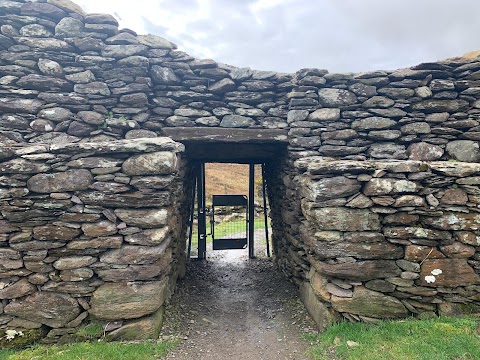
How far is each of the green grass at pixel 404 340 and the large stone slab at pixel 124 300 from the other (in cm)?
246

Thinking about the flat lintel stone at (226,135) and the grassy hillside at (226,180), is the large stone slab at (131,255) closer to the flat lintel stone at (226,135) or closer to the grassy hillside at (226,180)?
the flat lintel stone at (226,135)

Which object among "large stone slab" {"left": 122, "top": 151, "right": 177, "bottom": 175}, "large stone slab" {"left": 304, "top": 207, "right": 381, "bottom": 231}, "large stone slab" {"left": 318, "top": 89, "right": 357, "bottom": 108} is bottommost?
"large stone slab" {"left": 304, "top": 207, "right": 381, "bottom": 231}

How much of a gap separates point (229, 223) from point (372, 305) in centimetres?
1459

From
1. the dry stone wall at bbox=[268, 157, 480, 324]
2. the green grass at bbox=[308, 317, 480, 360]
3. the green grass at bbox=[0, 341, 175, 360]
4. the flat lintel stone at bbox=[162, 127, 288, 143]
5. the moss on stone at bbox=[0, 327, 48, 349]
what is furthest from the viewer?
the flat lintel stone at bbox=[162, 127, 288, 143]

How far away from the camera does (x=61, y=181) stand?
4562 millimetres

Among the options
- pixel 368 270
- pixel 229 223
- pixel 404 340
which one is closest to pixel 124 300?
pixel 368 270

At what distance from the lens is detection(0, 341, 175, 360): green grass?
4.18 metres

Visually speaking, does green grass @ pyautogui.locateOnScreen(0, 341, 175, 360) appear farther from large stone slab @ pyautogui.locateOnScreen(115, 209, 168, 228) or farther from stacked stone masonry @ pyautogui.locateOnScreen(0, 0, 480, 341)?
large stone slab @ pyautogui.locateOnScreen(115, 209, 168, 228)

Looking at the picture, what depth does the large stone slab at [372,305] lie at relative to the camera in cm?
468

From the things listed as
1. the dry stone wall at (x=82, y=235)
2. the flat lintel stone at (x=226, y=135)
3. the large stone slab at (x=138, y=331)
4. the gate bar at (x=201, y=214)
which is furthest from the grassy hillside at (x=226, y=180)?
the dry stone wall at (x=82, y=235)

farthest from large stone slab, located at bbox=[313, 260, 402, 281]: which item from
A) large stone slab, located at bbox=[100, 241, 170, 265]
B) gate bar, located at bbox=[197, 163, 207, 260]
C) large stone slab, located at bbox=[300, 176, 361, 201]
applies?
gate bar, located at bbox=[197, 163, 207, 260]

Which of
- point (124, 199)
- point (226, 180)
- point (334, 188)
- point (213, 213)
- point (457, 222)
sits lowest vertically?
point (213, 213)

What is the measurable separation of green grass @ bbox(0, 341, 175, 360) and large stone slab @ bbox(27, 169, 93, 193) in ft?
7.05

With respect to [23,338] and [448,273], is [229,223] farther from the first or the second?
[448,273]
